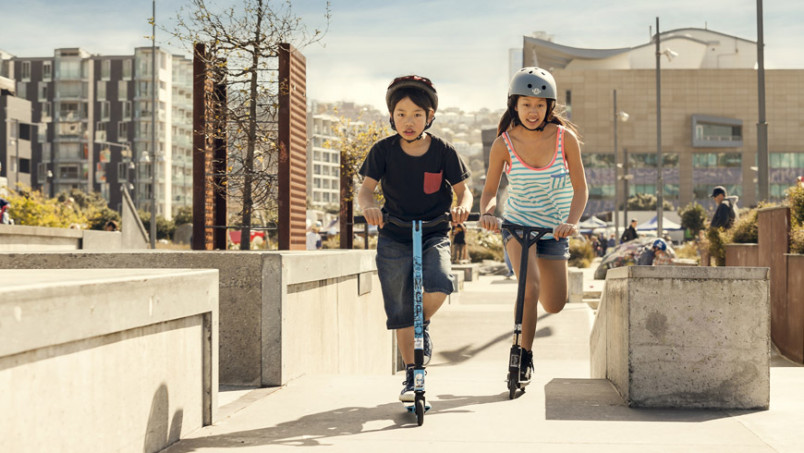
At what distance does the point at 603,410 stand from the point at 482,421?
2.35 feet

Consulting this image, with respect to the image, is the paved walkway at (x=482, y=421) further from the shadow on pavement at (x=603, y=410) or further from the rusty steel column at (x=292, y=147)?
the rusty steel column at (x=292, y=147)

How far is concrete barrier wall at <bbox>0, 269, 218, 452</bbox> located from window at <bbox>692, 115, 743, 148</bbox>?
4755 inches

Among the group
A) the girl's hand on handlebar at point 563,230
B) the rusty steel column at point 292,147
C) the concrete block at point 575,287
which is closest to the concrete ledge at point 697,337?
the girl's hand on handlebar at point 563,230

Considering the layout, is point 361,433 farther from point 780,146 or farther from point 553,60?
point 553,60

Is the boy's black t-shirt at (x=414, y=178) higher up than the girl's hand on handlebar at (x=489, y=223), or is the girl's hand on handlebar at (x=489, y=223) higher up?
the boy's black t-shirt at (x=414, y=178)

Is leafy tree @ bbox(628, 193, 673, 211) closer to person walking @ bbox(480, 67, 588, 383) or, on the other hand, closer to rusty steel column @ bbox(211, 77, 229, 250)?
rusty steel column @ bbox(211, 77, 229, 250)

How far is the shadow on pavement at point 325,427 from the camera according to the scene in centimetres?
433

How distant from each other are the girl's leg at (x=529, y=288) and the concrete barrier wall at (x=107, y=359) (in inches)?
76.3

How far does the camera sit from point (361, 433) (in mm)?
4566

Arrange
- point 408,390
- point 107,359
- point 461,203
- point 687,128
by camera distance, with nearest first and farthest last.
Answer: point 107,359 < point 408,390 < point 461,203 < point 687,128

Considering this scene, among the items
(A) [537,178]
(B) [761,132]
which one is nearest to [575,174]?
(A) [537,178]

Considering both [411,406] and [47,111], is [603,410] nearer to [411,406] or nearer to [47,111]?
[411,406]

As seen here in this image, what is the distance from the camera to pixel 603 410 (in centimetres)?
511

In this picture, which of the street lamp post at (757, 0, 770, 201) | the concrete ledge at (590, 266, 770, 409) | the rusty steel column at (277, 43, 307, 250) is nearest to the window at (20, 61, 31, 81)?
the street lamp post at (757, 0, 770, 201)
